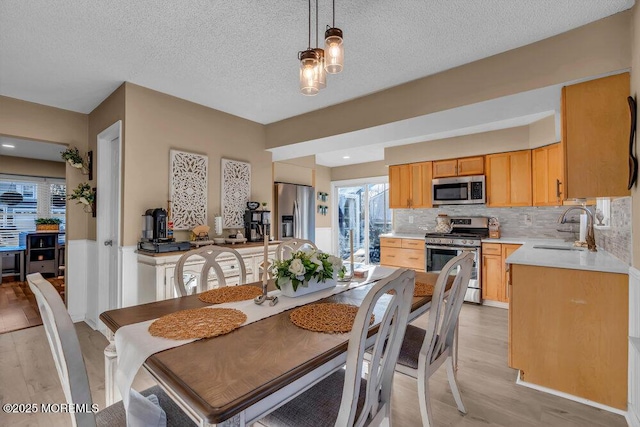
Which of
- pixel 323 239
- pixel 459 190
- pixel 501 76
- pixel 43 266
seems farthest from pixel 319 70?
pixel 43 266

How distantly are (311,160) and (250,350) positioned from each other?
468 centimetres

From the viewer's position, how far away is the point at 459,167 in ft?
15.6

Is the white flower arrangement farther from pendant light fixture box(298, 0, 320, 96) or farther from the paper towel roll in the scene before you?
the paper towel roll

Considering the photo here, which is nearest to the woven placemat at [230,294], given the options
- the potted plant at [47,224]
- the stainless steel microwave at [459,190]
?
the stainless steel microwave at [459,190]

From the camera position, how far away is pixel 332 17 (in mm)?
1902

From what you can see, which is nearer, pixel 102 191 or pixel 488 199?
pixel 102 191

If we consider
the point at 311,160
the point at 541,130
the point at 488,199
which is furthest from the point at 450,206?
the point at 311,160

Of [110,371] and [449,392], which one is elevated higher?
[110,371]

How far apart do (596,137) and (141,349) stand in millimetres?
2781

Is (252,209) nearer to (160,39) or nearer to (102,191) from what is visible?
(102,191)

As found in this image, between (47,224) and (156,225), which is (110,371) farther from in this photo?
(47,224)

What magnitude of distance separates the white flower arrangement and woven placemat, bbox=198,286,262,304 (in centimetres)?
19

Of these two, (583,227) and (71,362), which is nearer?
(71,362)

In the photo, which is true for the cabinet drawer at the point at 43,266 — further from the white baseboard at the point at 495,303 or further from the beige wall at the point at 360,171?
the white baseboard at the point at 495,303
